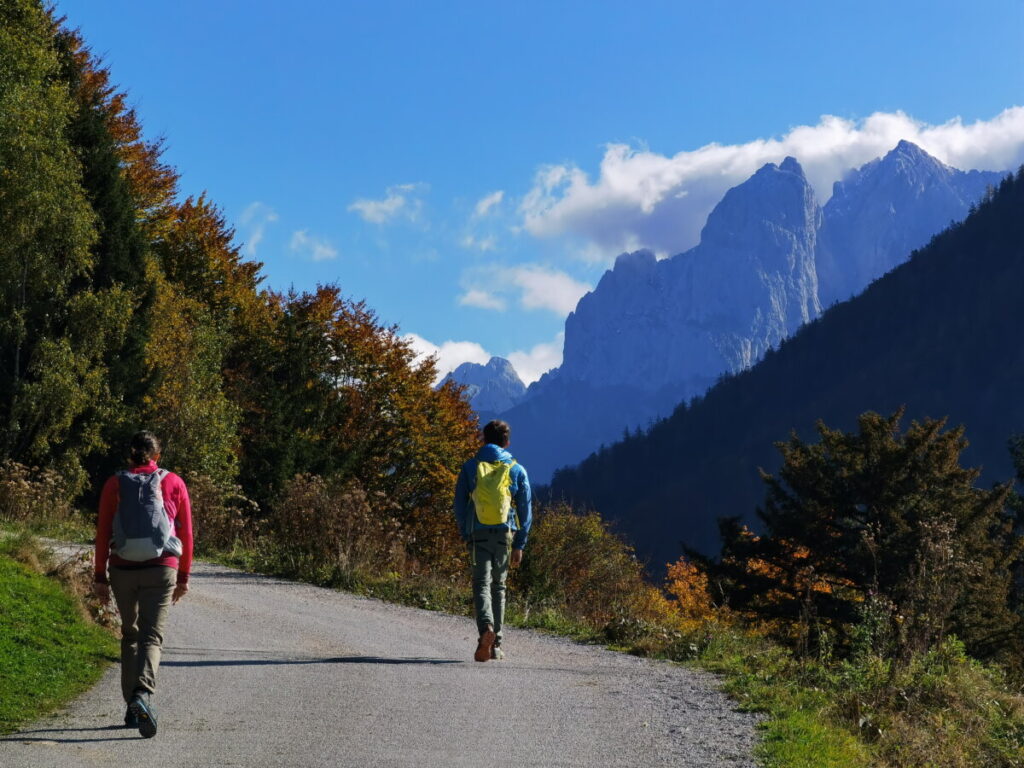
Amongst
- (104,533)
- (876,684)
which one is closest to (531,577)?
(876,684)

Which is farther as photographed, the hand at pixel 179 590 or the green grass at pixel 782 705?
the hand at pixel 179 590

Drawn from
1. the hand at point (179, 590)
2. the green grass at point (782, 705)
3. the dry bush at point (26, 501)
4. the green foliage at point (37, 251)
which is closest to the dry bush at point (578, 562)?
the dry bush at point (26, 501)

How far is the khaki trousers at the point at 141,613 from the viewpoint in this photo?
6191 mm

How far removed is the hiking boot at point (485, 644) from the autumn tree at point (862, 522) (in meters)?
23.1

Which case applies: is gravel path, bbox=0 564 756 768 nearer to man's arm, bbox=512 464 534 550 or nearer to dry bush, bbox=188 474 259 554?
man's arm, bbox=512 464 534 550

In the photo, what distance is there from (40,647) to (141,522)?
9.04ft

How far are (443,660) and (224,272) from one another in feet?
102

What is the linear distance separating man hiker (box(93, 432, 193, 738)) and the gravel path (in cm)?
42

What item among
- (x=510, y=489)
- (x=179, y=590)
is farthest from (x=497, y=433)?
(x=179, y=590)

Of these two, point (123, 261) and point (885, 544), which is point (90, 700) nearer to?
point (123, 261)

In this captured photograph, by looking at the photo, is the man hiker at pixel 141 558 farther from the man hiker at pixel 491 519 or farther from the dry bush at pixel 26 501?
the dry bush at pixel 26 501

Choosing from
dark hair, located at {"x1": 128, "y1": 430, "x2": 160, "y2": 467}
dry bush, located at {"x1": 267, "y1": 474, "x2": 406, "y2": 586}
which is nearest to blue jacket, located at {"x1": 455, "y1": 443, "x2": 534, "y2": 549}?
dark hair, located at {"x1": 128, "y1": 430, "x2": 160, "y2": 467}

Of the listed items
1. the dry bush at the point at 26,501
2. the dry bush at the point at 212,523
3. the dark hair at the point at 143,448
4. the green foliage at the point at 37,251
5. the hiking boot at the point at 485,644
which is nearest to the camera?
the dark hair at the point at 143,448

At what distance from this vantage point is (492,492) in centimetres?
900
